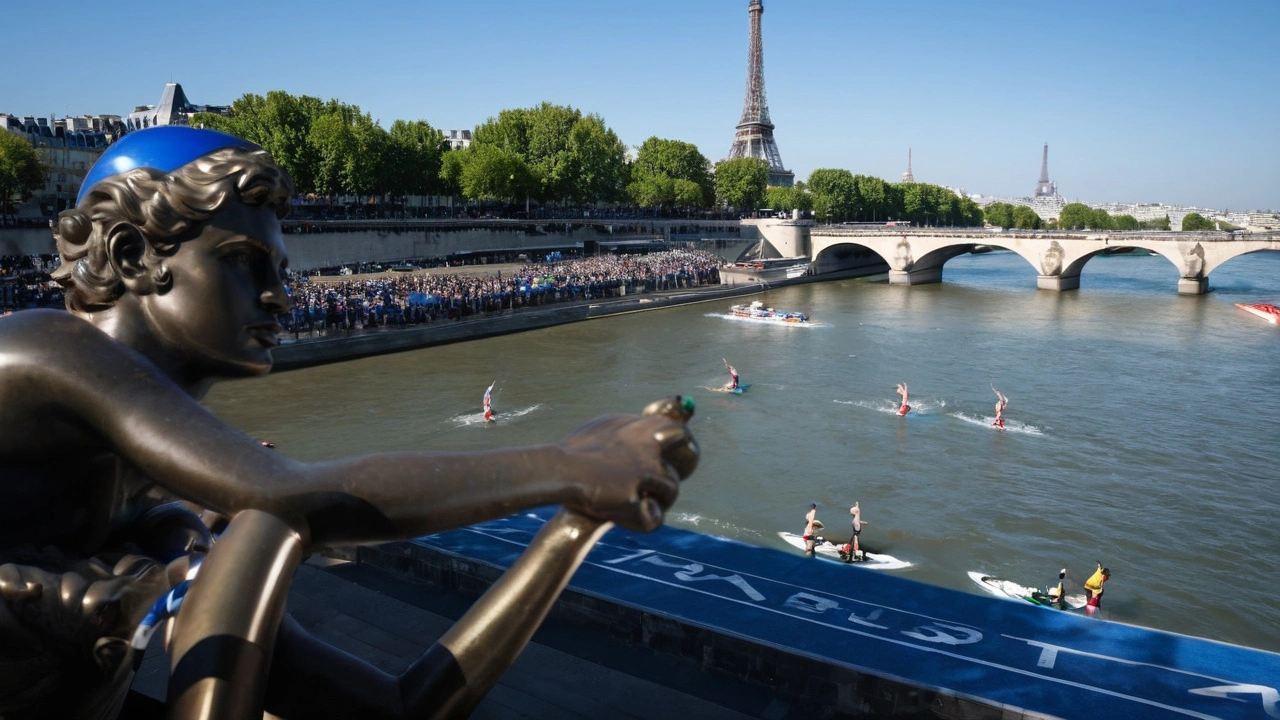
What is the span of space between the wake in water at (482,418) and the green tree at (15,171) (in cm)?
2905

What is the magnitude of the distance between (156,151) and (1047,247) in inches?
2544

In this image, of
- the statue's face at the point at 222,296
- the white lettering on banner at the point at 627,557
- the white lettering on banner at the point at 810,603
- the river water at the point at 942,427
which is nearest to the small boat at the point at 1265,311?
the river water at the point at 942,427

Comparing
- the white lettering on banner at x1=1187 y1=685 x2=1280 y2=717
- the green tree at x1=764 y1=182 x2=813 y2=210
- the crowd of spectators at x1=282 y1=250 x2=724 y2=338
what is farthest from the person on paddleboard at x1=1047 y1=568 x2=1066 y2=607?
the green tree at x1=764 y1=182 x2=813 y2=210

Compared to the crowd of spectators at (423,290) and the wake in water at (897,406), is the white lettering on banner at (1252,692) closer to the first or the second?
the wake in water at (897,406)

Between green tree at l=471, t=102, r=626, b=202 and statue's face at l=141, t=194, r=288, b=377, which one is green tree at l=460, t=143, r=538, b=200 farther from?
statue's face at l=141, t=194, r=288, b=377

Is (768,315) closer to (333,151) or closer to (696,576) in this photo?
(333,151)

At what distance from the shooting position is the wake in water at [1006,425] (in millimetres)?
21844

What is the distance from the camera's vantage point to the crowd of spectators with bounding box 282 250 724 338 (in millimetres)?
30297

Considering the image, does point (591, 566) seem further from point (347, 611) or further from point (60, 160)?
point (60, 160)

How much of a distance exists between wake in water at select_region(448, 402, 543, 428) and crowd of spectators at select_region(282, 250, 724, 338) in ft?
18.8

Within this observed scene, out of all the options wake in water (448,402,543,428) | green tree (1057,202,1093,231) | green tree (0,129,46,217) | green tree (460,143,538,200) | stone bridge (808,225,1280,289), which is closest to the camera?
wake in water (448,402,543,428)

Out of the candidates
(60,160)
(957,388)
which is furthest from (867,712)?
(60,160)

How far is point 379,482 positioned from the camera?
176 cm

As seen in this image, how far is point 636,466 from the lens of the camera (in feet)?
5.55
